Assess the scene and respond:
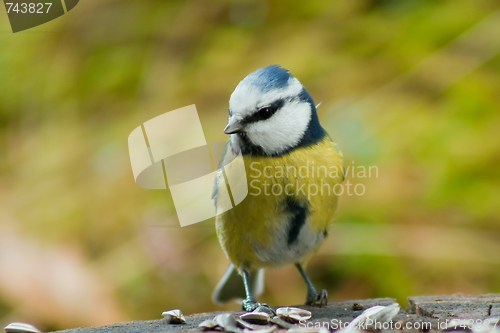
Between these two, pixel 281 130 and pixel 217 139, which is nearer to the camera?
pixel 281 130

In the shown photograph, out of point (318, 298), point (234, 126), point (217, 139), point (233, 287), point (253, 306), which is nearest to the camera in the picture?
point (234, 126)

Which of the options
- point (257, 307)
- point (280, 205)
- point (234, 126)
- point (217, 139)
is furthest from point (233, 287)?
point (234, 126)

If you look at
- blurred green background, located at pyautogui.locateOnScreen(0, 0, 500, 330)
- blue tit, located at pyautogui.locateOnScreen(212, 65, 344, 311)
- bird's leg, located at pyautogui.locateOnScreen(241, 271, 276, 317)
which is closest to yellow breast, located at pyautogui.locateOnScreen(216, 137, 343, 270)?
blue tit, located at pyautogui.locateOnScreen(212, 65, 344, 311)

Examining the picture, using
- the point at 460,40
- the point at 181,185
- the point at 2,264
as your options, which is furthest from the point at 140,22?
the point at 460,40

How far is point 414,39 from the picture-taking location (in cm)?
368

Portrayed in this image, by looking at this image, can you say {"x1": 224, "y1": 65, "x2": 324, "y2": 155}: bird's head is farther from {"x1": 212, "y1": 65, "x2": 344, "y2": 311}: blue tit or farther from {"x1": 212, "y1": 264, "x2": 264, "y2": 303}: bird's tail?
{"x1": 212, "y1": 264, "x2": 264, "y2": 303}: bird's tail

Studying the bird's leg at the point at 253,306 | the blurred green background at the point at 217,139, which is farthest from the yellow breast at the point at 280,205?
the blurred green background at the point at 217,139

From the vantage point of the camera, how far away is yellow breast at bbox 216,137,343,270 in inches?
79.4

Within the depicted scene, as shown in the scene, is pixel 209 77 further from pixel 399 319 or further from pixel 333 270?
pixel 399 319

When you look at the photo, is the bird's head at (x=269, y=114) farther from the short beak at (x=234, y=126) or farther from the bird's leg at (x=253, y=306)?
the bird's leg at (x=253, y=306)

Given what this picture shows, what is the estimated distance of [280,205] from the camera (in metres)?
2.03

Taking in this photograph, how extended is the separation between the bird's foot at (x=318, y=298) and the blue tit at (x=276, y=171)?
0.26 meters

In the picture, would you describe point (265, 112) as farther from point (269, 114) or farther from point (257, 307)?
point (257, 307)

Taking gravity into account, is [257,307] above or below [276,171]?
below
